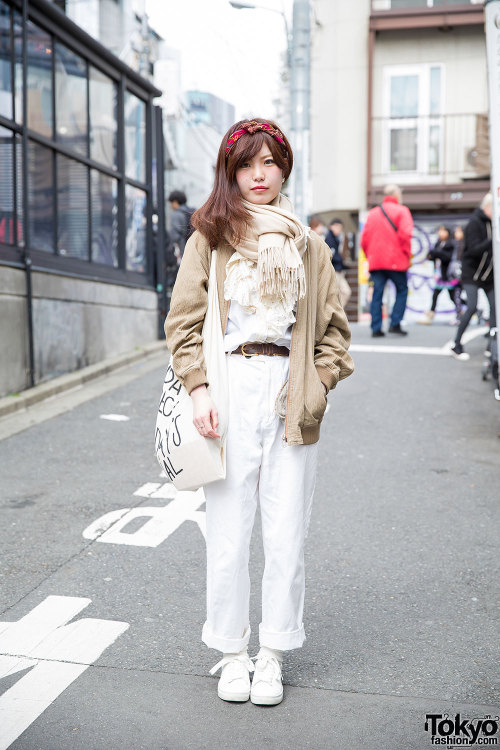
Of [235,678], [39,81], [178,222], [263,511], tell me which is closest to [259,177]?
[263,511]

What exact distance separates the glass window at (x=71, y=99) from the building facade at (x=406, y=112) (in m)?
12.3

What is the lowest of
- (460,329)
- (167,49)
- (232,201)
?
(460,329)

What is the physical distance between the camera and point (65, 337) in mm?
9367

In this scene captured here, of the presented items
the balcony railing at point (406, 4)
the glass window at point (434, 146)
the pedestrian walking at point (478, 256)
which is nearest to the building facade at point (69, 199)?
the pedestrian walking at point (478, 256)

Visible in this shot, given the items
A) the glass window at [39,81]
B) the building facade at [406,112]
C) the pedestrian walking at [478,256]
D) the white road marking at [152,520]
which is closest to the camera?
the white road marking at [152,520]

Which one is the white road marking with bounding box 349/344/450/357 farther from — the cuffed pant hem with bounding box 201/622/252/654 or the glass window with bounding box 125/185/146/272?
the cuffed pant hem with bounding box 201/622/252/654

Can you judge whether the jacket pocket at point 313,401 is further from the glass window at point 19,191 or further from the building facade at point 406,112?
the building facade at point 406,112

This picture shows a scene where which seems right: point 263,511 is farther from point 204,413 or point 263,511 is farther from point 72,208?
point 72,208

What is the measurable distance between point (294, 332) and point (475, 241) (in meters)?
7.49

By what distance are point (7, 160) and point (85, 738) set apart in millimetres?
6863

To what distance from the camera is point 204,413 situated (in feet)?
8.93

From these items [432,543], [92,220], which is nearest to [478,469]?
[432,543]

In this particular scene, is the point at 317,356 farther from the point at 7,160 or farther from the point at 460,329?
the point at 460,329

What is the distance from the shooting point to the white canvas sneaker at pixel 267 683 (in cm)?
286
